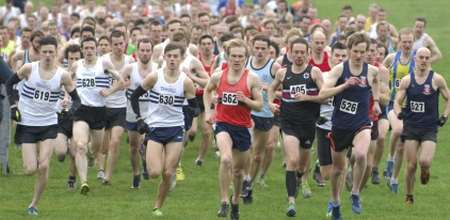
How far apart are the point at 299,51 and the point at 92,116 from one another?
4002 millimetres

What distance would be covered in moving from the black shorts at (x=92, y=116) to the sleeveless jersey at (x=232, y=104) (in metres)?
3.62

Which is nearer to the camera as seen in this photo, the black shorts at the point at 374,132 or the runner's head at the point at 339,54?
the runner's head at the point at 339,54

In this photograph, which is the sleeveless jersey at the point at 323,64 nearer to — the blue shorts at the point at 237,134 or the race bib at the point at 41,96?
the blue shorts at the point at 237,134

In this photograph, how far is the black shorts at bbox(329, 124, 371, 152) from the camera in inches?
635

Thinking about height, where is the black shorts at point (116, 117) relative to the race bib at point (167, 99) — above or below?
below

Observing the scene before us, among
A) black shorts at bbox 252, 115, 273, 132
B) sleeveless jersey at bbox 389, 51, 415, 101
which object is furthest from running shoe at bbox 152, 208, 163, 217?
sleeveless jersey at bbox 389, 51, 415, 101

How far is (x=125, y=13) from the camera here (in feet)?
107

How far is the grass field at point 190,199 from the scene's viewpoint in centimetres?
1706

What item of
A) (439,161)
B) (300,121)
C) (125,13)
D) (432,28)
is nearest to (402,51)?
(439,161)

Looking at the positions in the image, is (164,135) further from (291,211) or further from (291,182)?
(291,211)

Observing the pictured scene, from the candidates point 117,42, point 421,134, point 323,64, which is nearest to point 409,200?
point 421,134

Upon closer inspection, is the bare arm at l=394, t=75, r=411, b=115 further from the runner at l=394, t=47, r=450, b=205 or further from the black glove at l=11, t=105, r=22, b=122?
the black glove at l=11, t=105, r=22, b=122

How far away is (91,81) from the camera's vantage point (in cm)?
1920

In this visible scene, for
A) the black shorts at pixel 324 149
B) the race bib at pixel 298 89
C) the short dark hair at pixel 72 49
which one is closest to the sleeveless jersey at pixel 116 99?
the short dark hair at pixel 72 49
